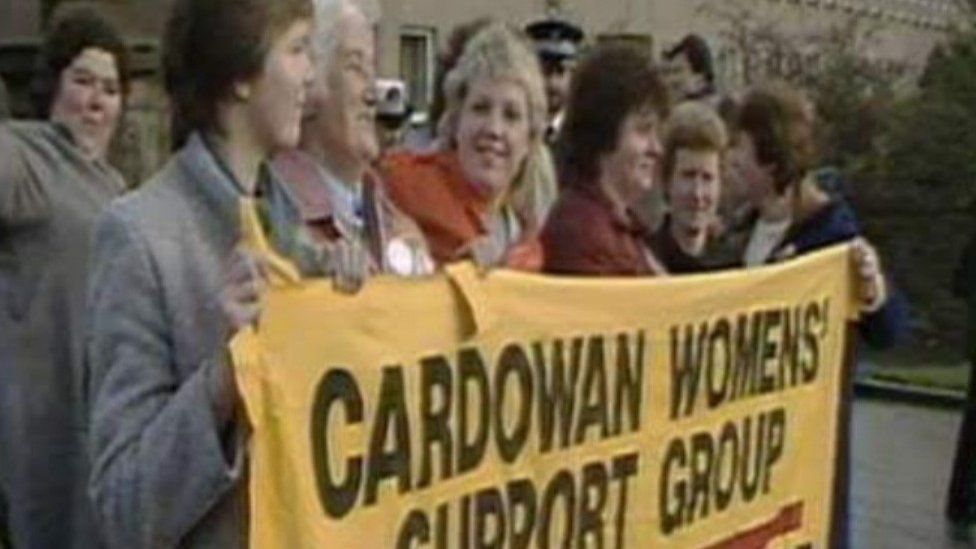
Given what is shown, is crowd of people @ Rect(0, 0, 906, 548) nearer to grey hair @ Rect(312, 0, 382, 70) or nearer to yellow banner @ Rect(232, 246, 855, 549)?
grey hair @ Rect(312, 0, 382, 70)

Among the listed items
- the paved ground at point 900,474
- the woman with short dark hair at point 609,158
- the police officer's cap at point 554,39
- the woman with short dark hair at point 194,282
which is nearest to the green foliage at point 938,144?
the paved ground at point 900,474

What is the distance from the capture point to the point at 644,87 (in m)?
6.32

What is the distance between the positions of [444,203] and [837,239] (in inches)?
61.1

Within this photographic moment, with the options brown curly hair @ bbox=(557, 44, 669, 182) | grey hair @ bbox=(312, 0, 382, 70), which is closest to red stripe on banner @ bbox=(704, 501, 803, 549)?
brown curly hair @ bbox=(557, 44, 669, 182)

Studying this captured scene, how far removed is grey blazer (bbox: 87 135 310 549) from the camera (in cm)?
403

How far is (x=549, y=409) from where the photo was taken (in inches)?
201

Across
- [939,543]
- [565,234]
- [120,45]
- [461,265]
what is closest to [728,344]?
[565,234]

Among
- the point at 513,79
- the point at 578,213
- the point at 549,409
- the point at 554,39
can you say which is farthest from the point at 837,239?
the point at 549,409

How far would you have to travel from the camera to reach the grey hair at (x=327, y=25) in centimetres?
480

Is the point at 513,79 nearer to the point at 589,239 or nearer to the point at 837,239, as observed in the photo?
the point at 589,239

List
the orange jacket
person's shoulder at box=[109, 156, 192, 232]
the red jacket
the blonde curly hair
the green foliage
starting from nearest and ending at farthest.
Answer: person's shoulder at box=[109, 156, 192, 232], the orange jacket, the blonde curly hair, the red jacket, the green foliage

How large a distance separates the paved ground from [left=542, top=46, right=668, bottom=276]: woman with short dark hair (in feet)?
17.3

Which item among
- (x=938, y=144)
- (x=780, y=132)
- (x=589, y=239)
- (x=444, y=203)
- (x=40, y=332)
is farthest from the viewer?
(x=938, y=144)

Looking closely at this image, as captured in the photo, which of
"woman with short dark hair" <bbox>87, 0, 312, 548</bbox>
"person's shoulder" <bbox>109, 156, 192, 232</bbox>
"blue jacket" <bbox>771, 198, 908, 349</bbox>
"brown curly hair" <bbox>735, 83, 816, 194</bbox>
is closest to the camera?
"woman with short dark hair" <bbox>87, 0, 312, 548</bbox>
